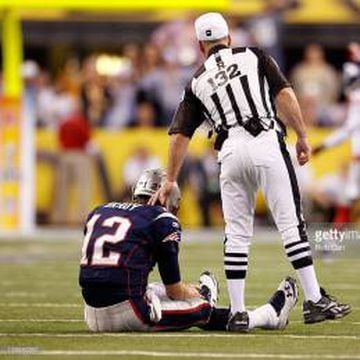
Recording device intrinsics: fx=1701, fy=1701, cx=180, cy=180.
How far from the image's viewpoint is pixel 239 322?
936 centimetres

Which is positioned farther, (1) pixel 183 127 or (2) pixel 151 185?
(1) pixel 183 127

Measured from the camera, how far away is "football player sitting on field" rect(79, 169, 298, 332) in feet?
30.1

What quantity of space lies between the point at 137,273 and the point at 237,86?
47.6 inches

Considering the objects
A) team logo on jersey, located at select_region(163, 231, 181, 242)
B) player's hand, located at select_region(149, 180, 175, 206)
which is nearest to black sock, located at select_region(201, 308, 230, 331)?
team logo on jersey, located at select_region(163, 231, 181, 242)

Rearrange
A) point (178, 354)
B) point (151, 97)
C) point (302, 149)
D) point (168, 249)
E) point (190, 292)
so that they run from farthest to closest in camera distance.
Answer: point (151, 97), point (302, 149), point (190, 292), point (168, 249), point (178, 354)

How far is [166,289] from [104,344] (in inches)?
28.1

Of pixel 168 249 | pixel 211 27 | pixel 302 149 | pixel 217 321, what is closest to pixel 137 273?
pixel 168 249

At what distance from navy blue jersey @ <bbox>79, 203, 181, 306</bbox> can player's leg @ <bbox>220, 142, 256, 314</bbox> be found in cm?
43

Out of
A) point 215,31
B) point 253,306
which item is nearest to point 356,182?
point 253,306

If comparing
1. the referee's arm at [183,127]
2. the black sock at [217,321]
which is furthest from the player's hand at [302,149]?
the black sock at [217,321]

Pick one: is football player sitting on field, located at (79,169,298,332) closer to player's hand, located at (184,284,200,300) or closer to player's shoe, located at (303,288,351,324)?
player's hand, located at (184,284,200,300)

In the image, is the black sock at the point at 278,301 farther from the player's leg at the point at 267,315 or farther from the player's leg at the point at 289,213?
the player's leg at the point at 289,213

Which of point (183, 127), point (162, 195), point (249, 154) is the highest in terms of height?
point (183, 127)

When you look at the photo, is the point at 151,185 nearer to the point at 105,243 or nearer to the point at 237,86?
the point at 105,243
